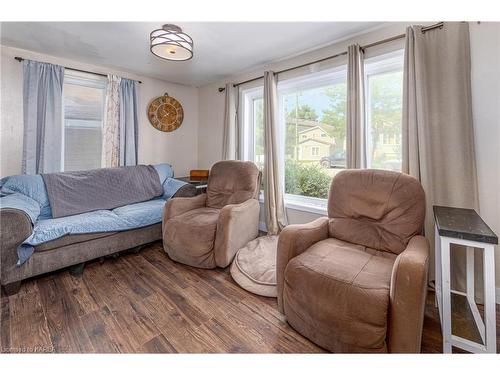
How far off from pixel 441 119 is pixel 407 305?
145cm

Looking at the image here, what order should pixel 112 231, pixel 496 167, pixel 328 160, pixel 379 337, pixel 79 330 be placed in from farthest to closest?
pixel 328 160
pixel 112 231
pixel 496 167
pixel 79 330
pixel 379 337

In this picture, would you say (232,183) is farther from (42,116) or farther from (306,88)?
(42,116)

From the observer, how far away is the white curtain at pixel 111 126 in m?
3.03

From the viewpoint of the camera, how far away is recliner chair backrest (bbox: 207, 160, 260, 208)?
2624 mm

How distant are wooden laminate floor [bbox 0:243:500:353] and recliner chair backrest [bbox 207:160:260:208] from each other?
90 cm

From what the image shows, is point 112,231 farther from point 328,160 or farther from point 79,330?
point 328,160

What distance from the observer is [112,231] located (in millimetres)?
2244

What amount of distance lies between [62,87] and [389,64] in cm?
358

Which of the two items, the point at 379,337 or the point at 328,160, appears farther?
the point at 328,160

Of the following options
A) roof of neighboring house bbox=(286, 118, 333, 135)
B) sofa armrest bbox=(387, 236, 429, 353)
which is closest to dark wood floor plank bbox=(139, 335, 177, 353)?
sofa armrest bbox=(387, 236, 429, 353)

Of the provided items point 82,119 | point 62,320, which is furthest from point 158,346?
point 82,119

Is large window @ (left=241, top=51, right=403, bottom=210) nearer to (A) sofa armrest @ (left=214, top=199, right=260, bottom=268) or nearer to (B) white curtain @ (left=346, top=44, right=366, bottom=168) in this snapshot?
(B) white curtain @ (left=346, top=44, right=366, bottom=168)

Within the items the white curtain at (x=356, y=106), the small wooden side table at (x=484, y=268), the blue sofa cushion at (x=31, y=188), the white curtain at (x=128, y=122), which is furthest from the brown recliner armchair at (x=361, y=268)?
the white curtain at (x=128, y=122)
